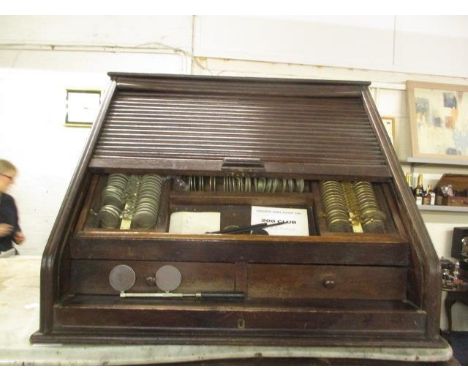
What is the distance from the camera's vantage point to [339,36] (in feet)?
7.70

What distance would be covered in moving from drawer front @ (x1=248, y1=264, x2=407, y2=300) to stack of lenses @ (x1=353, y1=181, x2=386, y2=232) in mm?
146

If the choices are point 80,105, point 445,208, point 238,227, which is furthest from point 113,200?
point 445,208

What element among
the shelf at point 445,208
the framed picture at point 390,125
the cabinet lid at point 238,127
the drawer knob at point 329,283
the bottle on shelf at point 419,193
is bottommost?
the drawer knob at point 329,283

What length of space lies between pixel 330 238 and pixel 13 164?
2.31m

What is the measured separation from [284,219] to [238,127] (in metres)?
0.39

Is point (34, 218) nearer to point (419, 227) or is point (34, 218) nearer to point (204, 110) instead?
point (204, 110)

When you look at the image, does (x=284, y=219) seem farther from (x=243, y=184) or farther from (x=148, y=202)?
(x=148, y=202)

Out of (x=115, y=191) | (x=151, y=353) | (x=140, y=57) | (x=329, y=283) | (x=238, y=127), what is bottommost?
(x=151, y=353)

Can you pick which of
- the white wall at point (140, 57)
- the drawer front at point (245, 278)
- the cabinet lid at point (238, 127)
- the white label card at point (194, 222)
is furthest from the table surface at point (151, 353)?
the white wall at point (140, 57)

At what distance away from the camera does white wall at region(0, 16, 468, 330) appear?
7.36 ft

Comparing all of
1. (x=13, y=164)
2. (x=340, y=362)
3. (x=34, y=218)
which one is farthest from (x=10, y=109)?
(x=340, y=362)

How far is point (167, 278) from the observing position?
91 cm

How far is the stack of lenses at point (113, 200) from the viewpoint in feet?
3.27

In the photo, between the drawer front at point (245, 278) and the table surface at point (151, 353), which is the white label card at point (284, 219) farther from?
the table surface at point (151, 353)
